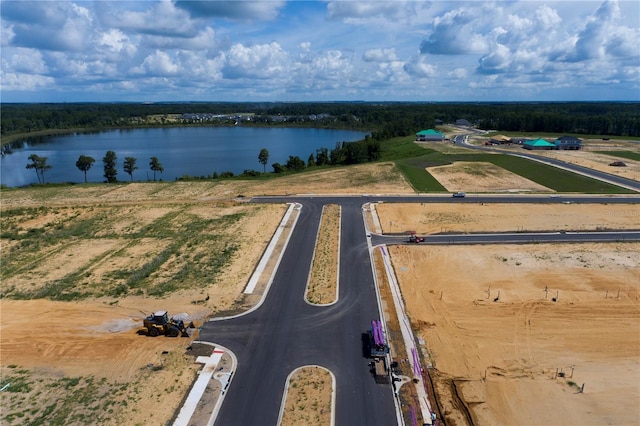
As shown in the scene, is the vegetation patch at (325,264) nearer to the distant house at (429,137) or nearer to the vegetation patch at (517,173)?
the vegetation patch at (517,173)

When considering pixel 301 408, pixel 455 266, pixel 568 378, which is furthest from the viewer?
pixel 455 266

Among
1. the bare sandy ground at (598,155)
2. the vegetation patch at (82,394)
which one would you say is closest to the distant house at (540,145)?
the bare sandy ground at (598,155)

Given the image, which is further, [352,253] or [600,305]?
[352,253]

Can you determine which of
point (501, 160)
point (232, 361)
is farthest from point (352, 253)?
point (501, 160)

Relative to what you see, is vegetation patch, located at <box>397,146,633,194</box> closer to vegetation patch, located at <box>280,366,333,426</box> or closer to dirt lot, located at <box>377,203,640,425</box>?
dirt lot, located at <box>377,203,640,425</box>

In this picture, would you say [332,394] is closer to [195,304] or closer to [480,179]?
[195,304]

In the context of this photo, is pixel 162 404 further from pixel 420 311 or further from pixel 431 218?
pixel 431 218

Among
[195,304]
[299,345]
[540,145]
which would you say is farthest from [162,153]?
[299,345]
